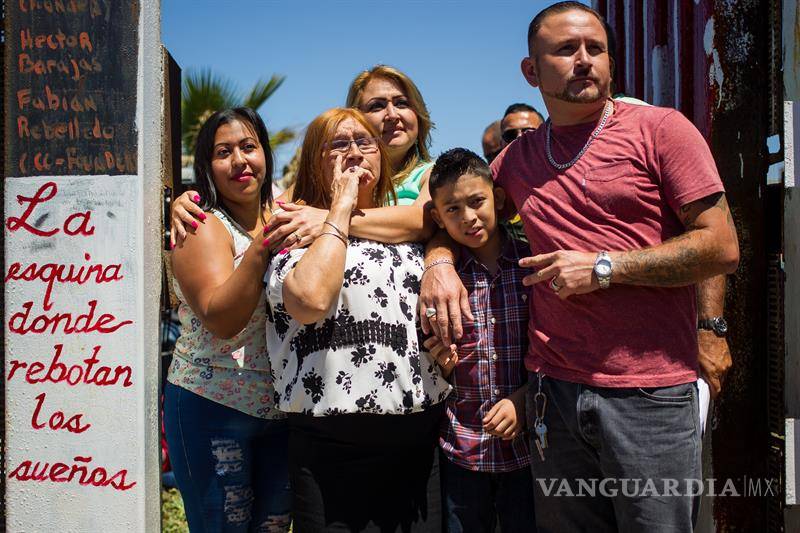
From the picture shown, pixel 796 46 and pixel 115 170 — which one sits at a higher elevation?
pixel 796 46

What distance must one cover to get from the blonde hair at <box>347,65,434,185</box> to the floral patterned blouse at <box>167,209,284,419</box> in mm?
969

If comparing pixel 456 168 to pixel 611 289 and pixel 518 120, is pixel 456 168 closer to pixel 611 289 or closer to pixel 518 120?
pixel 611 289

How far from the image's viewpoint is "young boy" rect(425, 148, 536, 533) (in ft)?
8.05

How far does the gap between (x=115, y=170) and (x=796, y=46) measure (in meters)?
2.83

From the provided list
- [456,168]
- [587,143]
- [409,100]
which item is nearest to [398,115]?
[409,100]

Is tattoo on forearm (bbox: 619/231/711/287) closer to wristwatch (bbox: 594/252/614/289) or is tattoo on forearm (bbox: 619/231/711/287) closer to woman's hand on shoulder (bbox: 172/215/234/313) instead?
wristwatch (bbox: 594/252/614/289)

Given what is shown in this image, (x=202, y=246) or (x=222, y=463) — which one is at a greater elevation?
(x=202, y=246)

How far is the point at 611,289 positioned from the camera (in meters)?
2.27

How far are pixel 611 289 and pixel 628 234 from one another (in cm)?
18

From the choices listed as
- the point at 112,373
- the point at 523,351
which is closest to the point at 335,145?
the point at 523,351

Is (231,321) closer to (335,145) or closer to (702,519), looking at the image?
(335,145)

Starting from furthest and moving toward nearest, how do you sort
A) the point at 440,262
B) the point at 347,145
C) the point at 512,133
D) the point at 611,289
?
the point at 512,133, the point at 347,145, the point at 440,262, the point at 611,289

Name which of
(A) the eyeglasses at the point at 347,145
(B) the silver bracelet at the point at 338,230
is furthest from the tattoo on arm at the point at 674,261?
(A) the eyeglasses at the point at 347,145

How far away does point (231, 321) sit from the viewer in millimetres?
2477
